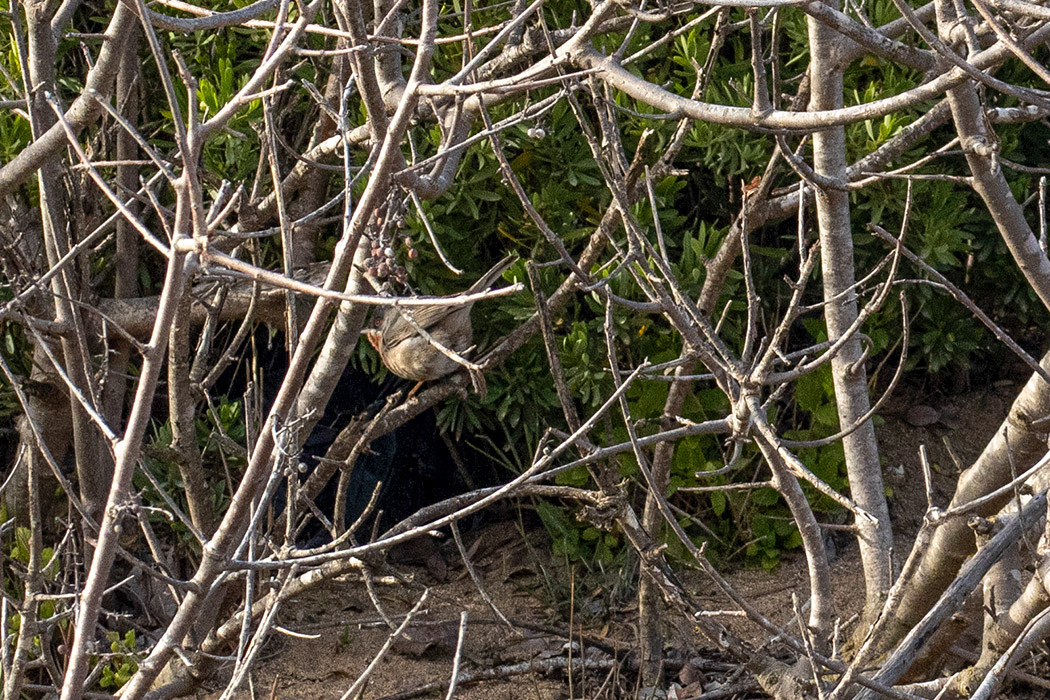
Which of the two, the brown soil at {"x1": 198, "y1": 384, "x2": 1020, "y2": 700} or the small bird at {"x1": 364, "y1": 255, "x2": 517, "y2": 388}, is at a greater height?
the small bird at {"x1": 364, "y1": 255, "x2": 517, "y2": 388}

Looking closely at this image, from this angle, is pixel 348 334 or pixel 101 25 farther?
pixel 101 25

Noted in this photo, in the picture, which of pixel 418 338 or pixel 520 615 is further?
pixel 520 615

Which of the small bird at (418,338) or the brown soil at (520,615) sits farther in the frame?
the brown soil at (520,615)

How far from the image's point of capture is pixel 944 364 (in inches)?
158

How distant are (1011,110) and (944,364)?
204 cm

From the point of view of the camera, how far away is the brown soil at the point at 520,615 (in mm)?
3266

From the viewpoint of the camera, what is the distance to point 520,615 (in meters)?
3.73

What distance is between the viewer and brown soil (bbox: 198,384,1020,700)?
3266mm

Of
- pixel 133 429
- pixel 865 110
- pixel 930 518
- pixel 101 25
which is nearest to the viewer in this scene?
pixel 133 429

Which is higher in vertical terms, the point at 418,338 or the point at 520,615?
the point at 418,338

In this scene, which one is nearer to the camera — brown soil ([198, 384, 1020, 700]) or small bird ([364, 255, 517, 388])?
small bird ([364, 255, 517, 388])

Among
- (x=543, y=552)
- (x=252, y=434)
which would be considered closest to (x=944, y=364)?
(x=543, y=552)

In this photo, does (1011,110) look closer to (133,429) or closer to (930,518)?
(930,518)

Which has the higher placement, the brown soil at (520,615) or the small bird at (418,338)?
the small bird at (418,338)
